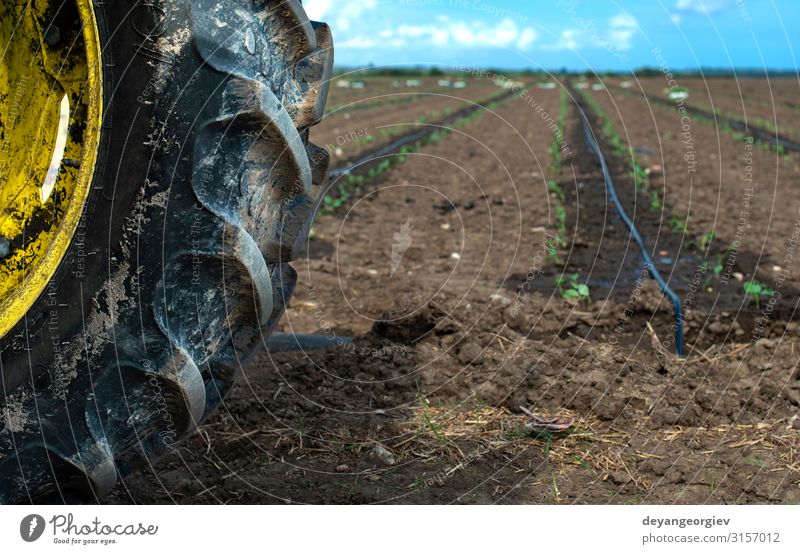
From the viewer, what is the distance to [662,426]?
10.1 ft

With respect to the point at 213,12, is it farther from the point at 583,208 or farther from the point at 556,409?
the point at 583,208

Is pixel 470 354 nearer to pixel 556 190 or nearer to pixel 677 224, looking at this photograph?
pixel 677 224

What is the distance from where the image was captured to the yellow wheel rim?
187 centimetres

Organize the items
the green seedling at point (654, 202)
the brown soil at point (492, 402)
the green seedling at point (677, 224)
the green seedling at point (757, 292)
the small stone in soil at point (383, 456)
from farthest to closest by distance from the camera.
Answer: the green seedling at point (654, 202)
the green seedling at point (677, 224)
the green seedling at point (757, 292)
the small stone in soil at point (383, 456)
the brown soil at point (492, 402)

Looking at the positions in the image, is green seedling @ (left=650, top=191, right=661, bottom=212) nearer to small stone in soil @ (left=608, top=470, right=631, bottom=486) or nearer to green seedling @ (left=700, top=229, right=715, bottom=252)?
green seedling @ (left=700, top=229, right=715, bottom=252)

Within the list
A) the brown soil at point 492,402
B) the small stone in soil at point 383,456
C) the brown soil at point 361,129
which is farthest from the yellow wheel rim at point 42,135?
the brown soil at point 361,129

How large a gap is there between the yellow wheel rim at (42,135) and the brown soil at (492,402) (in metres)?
0.86

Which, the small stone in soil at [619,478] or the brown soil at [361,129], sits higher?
the brown soil at [361,129]

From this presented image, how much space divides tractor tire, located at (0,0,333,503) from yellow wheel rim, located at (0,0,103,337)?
28mm

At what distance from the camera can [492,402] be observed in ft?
10.6

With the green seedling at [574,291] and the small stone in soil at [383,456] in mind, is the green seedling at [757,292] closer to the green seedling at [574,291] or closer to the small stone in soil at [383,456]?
the green seedling at [574,291]

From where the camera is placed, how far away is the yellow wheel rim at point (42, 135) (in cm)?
187

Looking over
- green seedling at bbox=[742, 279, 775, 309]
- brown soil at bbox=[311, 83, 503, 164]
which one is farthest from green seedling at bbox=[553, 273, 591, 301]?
brown soil at bbox=[311, 83, 503, 164]
